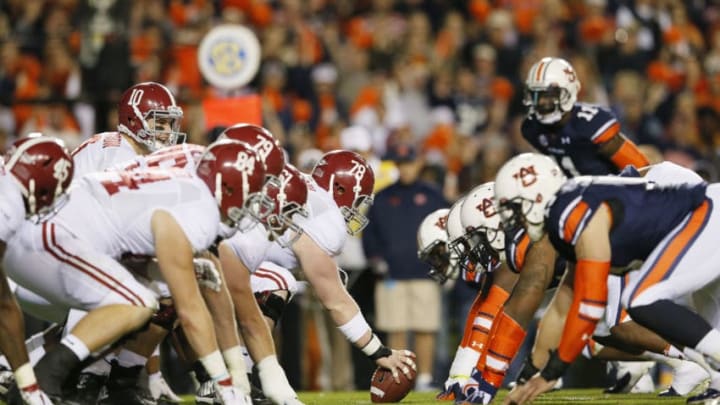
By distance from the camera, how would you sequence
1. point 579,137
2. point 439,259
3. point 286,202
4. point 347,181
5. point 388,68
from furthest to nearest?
1. point 388,68
2. point 579,137
3. point 439,259
4. point 347,181
5. point 286,202

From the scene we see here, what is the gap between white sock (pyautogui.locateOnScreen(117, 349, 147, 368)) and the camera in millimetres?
6918

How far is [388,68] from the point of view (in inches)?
548

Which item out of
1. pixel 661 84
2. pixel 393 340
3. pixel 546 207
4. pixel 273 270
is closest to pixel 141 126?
pixel 273 270

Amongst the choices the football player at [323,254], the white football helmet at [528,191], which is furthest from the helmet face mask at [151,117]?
the white football helmet at [528,191]

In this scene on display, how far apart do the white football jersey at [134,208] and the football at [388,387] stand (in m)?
1.64

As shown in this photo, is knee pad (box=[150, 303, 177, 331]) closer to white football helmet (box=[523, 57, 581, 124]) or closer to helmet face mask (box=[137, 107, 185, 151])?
helmet face mask (box=[137, 107, 185, 151])

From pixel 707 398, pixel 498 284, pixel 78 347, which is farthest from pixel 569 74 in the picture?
pixel 78 347

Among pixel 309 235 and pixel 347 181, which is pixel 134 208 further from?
pixel 347 181

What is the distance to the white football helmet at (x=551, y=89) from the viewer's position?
8352mm

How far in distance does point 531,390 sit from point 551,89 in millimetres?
2760

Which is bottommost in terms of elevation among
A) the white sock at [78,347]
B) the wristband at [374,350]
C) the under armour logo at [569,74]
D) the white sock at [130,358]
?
the wristband at [374,350]

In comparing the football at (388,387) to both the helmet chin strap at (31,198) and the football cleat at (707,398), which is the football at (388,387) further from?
the helmet chin strap at (31,198)

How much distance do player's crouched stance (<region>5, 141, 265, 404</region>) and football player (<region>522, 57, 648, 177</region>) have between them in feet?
8.87

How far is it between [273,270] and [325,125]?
541cm
